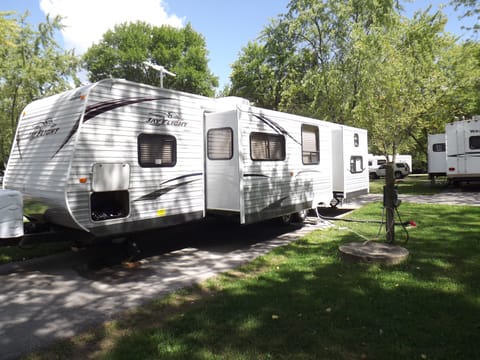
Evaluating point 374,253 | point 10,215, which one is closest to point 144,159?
point 10,215

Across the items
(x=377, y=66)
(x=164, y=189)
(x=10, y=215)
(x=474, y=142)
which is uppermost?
(x=377, y=66)

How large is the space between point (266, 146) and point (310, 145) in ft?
7.11

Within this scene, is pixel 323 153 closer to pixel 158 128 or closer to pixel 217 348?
pixel 158 128

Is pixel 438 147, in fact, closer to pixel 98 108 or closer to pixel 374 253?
pixel 374 253

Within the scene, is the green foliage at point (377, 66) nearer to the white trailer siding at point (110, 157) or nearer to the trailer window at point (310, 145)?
the trailer window at point (310, 145)

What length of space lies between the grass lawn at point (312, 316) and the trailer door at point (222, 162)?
157 cm

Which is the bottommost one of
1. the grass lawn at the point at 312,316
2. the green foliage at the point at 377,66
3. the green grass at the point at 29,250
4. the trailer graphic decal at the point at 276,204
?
the grass lawn at the point at 312,316

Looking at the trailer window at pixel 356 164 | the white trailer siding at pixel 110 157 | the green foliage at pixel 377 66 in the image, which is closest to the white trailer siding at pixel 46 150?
the white trailer siding at pixel 110 157

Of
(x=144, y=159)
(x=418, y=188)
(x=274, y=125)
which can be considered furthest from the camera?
(x=418, y=188)

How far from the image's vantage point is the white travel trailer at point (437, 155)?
802 inches

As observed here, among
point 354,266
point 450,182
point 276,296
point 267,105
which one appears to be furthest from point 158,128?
point 267,105

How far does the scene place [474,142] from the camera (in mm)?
16391

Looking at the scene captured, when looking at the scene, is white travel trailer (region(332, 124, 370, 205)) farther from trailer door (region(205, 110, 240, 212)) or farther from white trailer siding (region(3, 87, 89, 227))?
white trailer siding (region(3, 87, 89, 227))

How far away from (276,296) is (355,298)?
39.0 inches
